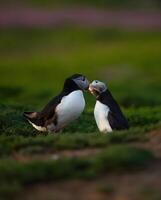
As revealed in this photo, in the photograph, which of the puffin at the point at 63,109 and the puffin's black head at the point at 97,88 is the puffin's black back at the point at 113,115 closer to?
the puffin's black head at the point at 97,88

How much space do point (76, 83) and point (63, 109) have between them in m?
0.66

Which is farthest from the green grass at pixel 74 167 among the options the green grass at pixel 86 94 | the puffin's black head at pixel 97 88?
the puffin's black head at pixel 97 88

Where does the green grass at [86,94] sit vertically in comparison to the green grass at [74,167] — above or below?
below

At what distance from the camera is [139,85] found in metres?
27.8

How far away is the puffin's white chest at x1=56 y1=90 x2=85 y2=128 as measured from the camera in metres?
13.4

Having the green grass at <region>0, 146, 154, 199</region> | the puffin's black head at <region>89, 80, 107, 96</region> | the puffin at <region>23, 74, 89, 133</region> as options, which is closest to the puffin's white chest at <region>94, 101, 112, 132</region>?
the puffin at <region>23, 74, 89, 133</region>

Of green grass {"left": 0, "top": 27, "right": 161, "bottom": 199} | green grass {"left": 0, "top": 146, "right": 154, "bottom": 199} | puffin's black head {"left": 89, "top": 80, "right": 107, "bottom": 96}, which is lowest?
green grass {"left": 0, "top": 27, "right": 161, "bottom": 199}

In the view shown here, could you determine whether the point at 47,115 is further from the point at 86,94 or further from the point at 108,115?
the point at 86,94

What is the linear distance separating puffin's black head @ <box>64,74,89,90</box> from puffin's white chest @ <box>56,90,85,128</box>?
0.89 feet

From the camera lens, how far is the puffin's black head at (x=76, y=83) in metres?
13.8

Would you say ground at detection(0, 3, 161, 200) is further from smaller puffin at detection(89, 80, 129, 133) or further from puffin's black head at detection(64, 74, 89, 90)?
puffin's black head at detection(64, 74, 89, 90)

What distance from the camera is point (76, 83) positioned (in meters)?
13.9

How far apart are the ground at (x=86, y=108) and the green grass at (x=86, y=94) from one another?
0.04ft

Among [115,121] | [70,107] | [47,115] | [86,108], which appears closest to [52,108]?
[47,115]
